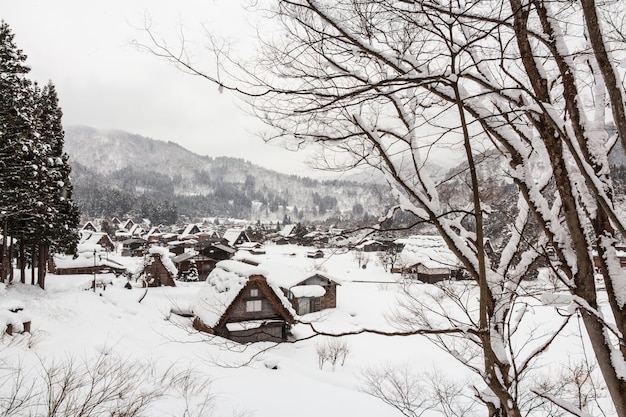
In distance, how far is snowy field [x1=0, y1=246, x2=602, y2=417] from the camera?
Result: 21.1 feet

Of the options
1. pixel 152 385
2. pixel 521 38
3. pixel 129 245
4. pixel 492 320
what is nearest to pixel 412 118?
pixel 521 38

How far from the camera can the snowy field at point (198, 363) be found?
6441mm

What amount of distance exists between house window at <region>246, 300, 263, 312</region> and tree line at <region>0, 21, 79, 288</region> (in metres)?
11.0

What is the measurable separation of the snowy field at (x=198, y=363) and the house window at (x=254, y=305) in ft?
8.16

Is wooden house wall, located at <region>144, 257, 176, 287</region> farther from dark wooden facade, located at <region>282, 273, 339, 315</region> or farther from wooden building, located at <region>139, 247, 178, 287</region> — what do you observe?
dark wooden facade, located at <region>282, 273, 339, 315</region>


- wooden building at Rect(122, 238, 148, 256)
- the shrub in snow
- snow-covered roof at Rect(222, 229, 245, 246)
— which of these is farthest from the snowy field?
snow-covered roof at Rect(222, 229, 245, 246)

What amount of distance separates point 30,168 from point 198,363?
1306cm

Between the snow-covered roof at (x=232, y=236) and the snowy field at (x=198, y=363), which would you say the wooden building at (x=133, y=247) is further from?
the snowy field at (x=198, y=363)

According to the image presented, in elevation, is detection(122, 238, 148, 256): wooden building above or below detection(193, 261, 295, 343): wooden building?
below

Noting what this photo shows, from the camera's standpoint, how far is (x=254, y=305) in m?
18.7

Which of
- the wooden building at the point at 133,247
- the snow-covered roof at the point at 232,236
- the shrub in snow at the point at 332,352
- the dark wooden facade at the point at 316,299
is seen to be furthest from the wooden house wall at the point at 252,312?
the wooden building at the point at 133,247

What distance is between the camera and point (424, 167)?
3969 millimetres

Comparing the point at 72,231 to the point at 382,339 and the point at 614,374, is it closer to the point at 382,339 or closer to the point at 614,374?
the point at 382,339

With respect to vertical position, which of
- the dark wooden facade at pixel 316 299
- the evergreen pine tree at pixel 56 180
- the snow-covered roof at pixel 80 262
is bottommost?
the dark wooden facade at pixel 316 299
